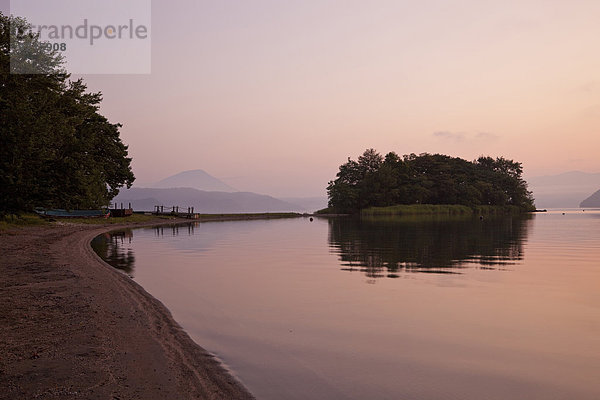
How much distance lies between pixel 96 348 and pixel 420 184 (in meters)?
147

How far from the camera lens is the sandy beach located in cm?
762

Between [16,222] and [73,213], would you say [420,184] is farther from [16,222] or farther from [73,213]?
[16,222]

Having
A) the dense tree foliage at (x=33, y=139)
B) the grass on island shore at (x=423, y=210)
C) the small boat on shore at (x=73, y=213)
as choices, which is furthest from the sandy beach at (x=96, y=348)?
the grass on island shore at (x=423, y=210)

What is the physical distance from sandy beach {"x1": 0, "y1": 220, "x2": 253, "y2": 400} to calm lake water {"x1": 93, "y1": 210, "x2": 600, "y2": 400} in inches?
34.6

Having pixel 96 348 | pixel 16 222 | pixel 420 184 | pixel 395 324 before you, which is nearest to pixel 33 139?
pixel 96 348

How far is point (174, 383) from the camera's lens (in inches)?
315

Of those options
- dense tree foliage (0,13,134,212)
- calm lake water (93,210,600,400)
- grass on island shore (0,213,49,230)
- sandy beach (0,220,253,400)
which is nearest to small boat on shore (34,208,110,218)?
grass on island shore (0,213,49,230)

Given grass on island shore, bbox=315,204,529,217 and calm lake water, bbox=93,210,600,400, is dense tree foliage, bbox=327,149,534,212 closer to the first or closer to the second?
grass on island shore, bbox=315,204,529,217

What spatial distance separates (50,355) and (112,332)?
6.48 ft

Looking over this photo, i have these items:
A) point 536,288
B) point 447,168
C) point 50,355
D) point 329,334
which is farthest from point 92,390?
point 447,168

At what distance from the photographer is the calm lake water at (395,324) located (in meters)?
8.77

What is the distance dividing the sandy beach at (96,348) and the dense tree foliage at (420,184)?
13102 cm

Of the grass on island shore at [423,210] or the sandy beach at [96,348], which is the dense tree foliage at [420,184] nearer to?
the grass on island shore at [423,210]

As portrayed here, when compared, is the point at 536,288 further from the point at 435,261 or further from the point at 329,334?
the point at 329,334
